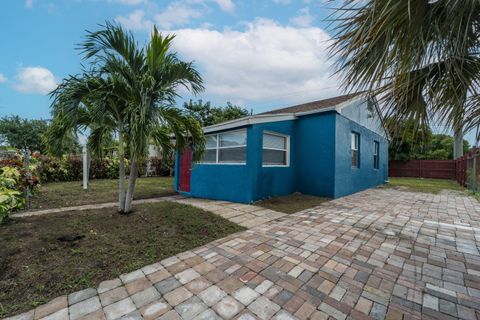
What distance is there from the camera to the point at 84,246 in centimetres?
298

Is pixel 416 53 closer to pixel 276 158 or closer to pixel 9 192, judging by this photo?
pixel 276 158

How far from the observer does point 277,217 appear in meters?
4.93

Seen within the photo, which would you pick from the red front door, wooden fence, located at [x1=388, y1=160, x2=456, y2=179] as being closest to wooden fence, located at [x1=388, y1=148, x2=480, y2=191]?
wooden fence, located at [x1=388, y1=160, x2=456, y2=179]

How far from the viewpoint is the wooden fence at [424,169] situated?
58.6 ft

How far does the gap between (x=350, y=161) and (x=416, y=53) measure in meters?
7.53

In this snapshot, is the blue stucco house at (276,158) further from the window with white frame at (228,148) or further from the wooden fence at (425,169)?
the wooden fence at (425,169)

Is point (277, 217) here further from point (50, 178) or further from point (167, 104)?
point (50, 178)

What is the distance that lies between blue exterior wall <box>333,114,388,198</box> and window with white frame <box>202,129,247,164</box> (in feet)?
11.2

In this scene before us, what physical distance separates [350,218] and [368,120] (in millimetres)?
8098

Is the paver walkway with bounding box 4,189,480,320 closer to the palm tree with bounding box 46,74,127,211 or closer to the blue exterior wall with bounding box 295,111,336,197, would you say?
the palm tree with bounding box 46,74,127,211

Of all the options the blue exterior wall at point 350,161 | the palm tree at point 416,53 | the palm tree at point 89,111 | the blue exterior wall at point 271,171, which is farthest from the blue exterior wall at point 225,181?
the palm tree at point 416,53

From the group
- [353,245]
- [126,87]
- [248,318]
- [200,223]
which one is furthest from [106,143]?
[353,245]

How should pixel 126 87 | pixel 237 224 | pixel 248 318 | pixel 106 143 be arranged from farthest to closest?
pixel 106 143 → pixel 237 224 → pixel 126 87 → pixel 248 318

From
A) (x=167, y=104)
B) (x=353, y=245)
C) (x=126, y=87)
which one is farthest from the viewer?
(x=167, y=104)
